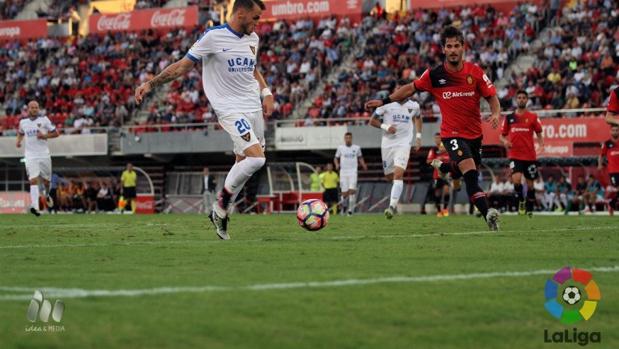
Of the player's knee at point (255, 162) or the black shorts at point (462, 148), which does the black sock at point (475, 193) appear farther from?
the player's knee at point (255, 162)

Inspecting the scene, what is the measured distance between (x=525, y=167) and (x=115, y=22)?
40923mm

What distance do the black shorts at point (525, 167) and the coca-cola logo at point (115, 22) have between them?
40.0m

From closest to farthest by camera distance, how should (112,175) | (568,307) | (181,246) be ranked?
(568,307), (181,246), (112,175)

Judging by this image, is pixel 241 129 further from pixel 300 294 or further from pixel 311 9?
pixel 311 9

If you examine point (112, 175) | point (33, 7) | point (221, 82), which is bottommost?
point (112, 175)

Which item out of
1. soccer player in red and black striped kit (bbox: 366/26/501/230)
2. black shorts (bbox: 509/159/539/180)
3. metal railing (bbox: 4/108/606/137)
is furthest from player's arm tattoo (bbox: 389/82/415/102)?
metal railing (bbox: 4/108/606/137)

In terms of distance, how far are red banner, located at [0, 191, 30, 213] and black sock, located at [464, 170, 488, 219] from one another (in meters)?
33.3

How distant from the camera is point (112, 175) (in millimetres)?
50594

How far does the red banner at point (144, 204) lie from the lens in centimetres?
4584

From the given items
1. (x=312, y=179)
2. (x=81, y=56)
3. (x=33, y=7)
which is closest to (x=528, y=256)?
(x=312, y=179)

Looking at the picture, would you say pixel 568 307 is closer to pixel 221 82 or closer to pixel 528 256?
pixel 528 256

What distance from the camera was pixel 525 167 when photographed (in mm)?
22062

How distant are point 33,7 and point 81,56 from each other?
9.01 metres

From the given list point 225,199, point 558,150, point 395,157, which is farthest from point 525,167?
point 558,150
